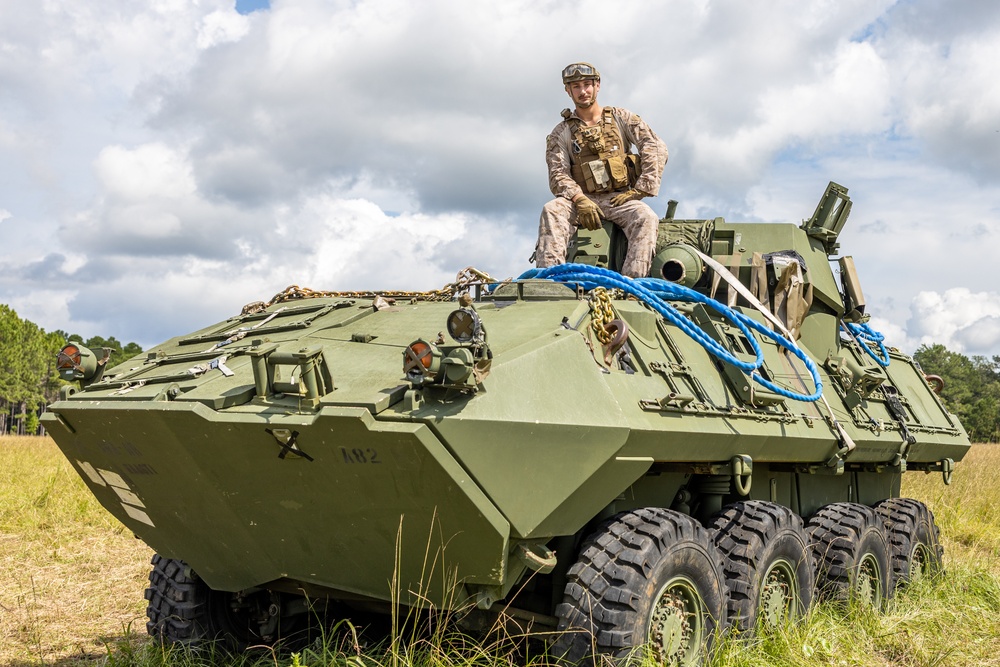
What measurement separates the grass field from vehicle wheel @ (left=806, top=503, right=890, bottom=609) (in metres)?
0.18

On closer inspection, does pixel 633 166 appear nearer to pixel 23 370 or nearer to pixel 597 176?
pixel 597 176

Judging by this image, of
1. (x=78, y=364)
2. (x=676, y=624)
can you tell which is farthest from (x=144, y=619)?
(x=676, y=624)

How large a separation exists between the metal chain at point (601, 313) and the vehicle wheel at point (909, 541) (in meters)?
3.84

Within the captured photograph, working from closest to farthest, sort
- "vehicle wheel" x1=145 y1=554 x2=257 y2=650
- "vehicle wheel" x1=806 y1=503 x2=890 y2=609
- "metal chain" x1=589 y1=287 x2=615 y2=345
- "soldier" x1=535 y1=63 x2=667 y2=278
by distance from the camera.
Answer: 1. "metal chain" x1=589 y1=287 x2=615 y2=345
2. "vehicle wheel" x1=145 y1=554 x2=257 y2=650
3. "vehicle wheel" x1=806 y1=503 x2=890 y2=609
4. "soldier" x1=535 y1=63 x2=667 y2=278

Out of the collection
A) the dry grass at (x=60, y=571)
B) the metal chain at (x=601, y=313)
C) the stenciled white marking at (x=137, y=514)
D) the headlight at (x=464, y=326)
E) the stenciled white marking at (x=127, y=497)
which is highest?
the metal chain at (x=601, y=313)

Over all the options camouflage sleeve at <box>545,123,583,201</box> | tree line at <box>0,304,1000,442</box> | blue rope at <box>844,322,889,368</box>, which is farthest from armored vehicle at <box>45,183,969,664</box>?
tree line at <box>0,304,1000,442</box>

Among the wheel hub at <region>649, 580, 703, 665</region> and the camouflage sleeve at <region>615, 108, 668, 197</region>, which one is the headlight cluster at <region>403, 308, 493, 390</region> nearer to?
the wheel hub at <region>649, 580, 703, 665</region>

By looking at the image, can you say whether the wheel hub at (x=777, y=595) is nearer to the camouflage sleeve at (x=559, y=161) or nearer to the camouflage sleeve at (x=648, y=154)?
the camouflage sleeve at (x=648, y=154)

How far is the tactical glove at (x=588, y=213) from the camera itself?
802cm

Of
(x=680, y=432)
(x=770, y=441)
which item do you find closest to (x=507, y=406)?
(x=680, y=432)

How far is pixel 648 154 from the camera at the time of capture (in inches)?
322

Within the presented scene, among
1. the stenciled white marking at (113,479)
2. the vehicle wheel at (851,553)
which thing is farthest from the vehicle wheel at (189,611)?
the vehicle wheel at (851,553)

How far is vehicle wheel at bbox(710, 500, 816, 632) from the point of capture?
19.7 ft

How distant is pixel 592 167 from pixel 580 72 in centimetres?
73
